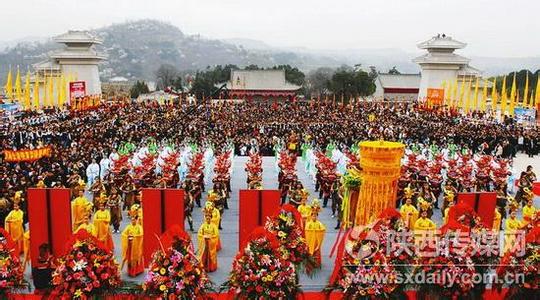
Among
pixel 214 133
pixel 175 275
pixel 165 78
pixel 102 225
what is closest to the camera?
pixel 175 275

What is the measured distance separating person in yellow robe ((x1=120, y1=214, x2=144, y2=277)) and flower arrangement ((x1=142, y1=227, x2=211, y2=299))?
2.65 metres

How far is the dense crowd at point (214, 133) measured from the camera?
1423 centimetres

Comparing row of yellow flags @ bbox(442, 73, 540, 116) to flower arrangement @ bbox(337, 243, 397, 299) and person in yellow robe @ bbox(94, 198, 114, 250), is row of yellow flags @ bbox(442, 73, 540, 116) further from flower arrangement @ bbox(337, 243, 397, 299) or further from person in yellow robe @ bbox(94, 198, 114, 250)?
flower arrangement @ bbox(337, 243, 397, 299)

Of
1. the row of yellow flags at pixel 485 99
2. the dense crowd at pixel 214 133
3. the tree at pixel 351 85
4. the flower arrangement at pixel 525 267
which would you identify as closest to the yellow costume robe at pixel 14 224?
the dense crowd at pixel 214 133

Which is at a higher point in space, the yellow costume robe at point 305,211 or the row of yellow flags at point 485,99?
the row of yellow flags at point 485,99

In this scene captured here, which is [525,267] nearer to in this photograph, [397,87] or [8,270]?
[8,270]

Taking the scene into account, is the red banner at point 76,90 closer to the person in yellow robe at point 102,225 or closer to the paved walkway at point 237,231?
the paved walkway at point 237,231

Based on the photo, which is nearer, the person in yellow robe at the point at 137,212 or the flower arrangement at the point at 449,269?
the flower arrangement at the point at 449,269

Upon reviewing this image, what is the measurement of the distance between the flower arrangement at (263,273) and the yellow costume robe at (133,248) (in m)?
2.82

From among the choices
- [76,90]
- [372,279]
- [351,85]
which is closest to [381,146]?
[372,279]

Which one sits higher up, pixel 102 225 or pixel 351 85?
pixel 351 85

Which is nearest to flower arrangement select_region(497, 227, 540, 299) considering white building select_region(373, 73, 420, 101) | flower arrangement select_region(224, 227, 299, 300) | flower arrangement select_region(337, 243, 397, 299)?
flower arrangement select_region(337, 243, 397, 299)

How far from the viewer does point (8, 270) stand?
527 cm

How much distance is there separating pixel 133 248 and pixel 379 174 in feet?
13.1
